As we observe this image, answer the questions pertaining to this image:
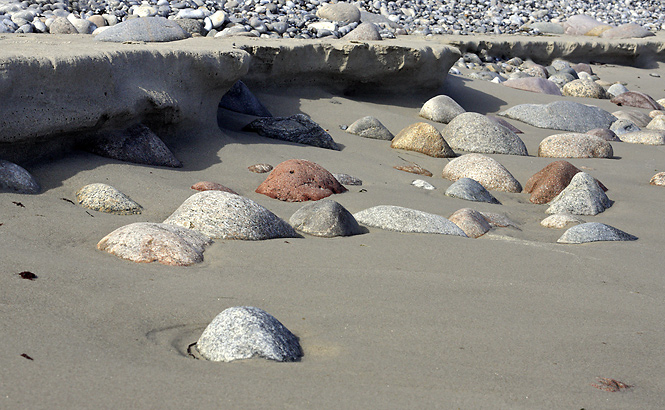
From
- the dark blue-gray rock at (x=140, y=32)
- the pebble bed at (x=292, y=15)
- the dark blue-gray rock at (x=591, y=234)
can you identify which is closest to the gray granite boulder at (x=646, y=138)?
the dark blue-gray rock at (x=591, y=234)

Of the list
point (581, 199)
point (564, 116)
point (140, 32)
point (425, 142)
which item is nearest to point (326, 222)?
point (581, 199)

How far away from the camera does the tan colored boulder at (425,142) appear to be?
626 cm

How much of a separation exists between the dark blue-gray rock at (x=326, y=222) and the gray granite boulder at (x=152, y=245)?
743 millimetres

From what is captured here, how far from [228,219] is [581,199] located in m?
2.78

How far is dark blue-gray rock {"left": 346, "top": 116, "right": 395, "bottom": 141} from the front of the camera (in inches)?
262

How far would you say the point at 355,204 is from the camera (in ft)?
14.3

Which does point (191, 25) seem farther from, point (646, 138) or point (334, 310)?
point (334, 310)

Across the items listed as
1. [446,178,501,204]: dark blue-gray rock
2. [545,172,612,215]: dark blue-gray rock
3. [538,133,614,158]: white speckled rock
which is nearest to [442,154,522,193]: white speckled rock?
[446,178,501,204]: dark blue-gray rock

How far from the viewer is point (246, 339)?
2.10m

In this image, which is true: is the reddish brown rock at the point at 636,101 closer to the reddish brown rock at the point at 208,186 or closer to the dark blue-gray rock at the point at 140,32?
the dark blue-gray rock at the point at 140,32

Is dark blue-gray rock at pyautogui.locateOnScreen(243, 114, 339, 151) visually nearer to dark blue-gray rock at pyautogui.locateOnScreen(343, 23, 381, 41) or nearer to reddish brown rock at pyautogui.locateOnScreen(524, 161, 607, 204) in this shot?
reddish brown rock at pyautogui.locateOnScreen(524, 161, 607, 204)

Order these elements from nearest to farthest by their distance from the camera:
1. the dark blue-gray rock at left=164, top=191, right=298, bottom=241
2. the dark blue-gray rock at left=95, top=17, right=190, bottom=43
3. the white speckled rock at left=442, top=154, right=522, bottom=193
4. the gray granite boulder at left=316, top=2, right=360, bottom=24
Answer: the dark blue-gray rock at left=164, top=191, right=298, bottom=241
the white speckled rock at left=442, top=154, right=522, bottom=193
the dark blue-gray rock at left=95, top=17, right=190, bottom=43
the gray granite boulder at left=316, top=2, right=360, bottom=24

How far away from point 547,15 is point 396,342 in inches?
644

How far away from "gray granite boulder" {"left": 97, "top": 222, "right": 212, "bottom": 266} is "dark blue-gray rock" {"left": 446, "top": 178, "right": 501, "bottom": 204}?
241cm
